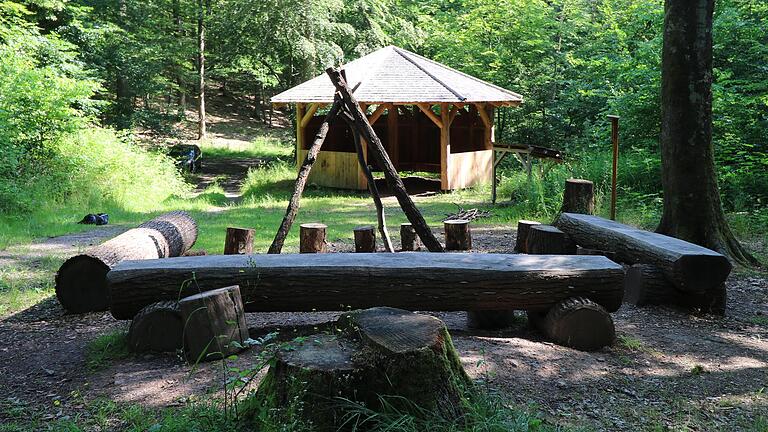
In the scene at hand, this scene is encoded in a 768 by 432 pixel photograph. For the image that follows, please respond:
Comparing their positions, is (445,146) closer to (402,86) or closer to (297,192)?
(402,86)

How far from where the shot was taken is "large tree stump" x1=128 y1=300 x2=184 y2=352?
5.27 m

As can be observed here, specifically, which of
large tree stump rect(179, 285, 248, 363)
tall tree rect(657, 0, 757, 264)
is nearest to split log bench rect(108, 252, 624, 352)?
large tree stump rect(179, 285, 248, 363)

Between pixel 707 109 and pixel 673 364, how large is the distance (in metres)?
4.11

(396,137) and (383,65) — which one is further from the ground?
(383,65)

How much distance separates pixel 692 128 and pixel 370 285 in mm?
4820

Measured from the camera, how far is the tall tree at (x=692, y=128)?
808 centimetres

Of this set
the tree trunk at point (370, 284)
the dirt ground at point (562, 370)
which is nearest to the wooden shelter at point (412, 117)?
the dirt ground at point (562, 370)

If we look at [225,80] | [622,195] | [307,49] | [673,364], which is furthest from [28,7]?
[673,364]

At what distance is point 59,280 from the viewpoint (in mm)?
6730

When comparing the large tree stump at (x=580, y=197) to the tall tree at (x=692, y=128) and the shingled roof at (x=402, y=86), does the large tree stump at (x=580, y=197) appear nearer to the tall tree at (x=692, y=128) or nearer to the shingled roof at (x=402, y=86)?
the tall tree at (x=692, y=128)

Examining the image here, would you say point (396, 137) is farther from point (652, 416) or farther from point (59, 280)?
point (652, 416)

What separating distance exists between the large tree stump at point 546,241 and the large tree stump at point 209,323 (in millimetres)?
4155

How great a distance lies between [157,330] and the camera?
5.28 metres

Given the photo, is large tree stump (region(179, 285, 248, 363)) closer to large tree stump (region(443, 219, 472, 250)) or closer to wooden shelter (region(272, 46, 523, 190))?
large tree stump (region(443, 219, 472, 250))
